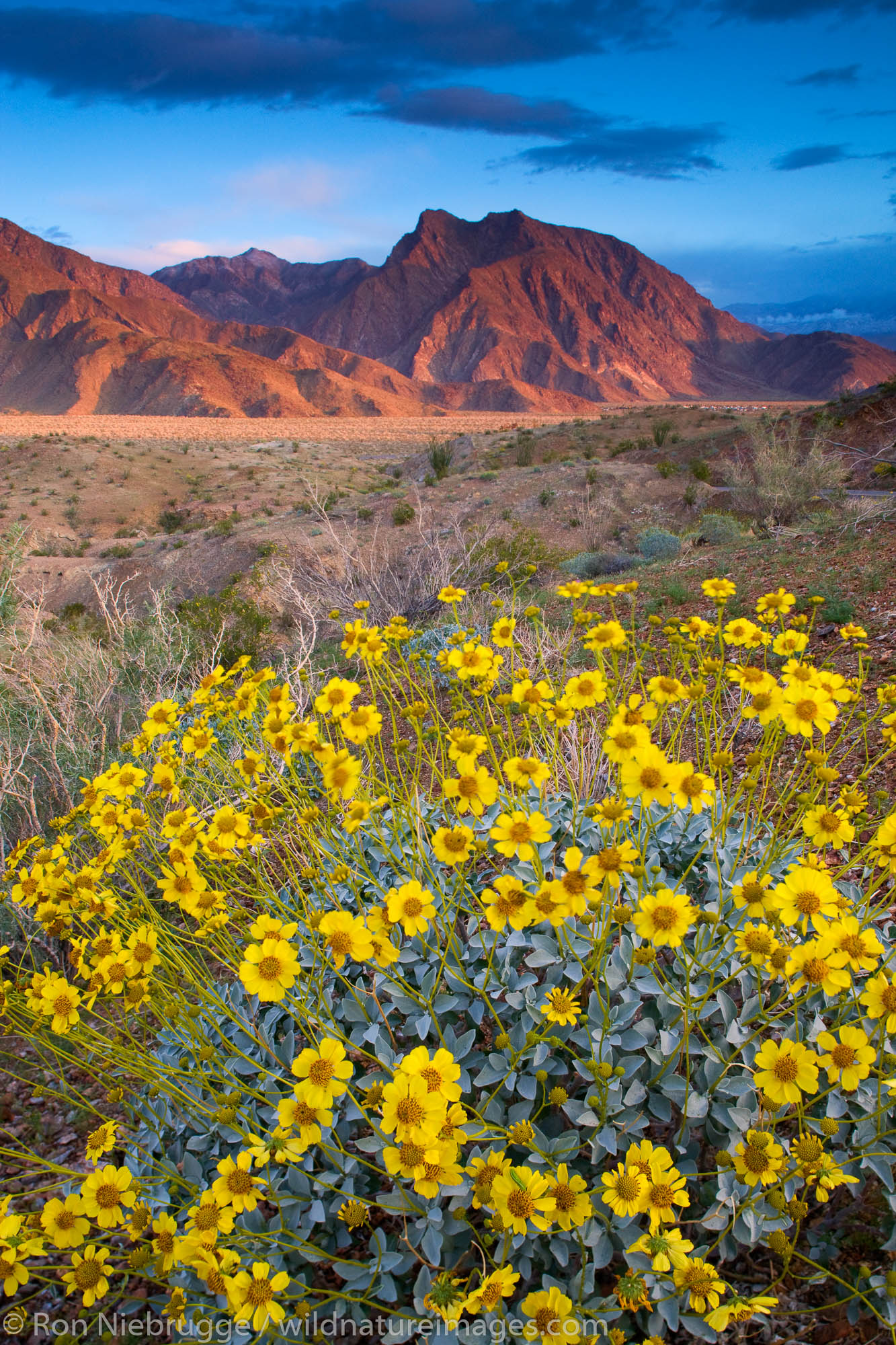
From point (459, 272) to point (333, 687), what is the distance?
15382 cm

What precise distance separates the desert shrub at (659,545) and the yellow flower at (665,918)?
9.87 m

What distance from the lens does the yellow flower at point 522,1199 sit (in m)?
1.43

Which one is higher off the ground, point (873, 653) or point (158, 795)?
point (873, 653)

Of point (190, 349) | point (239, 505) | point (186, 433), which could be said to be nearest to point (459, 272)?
point (190, 349)

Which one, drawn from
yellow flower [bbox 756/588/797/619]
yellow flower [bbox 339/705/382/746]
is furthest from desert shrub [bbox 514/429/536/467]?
yellow flower [bbox 339/705/382/746]

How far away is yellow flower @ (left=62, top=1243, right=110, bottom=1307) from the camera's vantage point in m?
1.54

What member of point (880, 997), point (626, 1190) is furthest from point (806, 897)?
point (626, 1190)

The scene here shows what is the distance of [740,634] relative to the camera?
95.2 inches

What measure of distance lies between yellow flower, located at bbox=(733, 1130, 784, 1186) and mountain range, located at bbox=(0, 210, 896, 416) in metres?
82.6

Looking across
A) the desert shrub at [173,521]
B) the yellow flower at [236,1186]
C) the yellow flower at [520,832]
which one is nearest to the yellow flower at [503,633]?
the yellow flower at [520,832]

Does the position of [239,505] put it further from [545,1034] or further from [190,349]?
[190,349]

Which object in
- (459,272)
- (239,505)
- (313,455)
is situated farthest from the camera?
(459,272)

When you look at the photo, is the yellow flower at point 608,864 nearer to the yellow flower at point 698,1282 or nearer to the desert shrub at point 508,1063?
the desert shrub at point 508,1063

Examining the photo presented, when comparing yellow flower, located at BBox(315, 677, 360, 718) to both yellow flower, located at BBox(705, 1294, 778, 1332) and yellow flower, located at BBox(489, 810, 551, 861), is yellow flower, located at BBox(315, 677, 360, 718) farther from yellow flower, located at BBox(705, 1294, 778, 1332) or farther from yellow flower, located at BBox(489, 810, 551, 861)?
yellow flower, located at BBox(705, 1294, 778, 1332)
